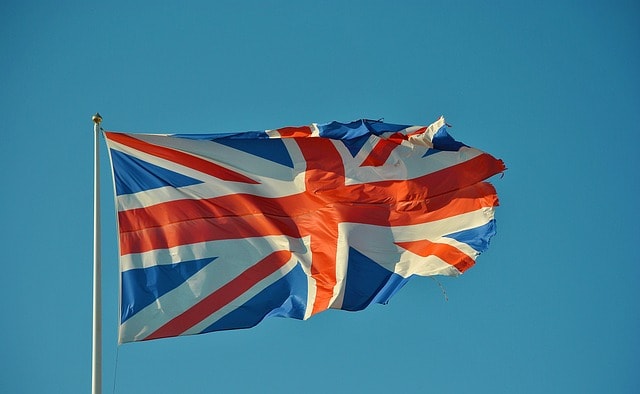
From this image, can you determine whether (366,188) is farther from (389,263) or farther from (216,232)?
(216,232)

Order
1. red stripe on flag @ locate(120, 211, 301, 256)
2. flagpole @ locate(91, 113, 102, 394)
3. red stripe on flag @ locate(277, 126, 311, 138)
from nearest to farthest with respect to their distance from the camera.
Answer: flagpole @ locate(91, 113, 102, 394), red stripe on flag @ locate(120, 211, 301, 256), red stripe on flag @ locate(277, 126, 311, 138)

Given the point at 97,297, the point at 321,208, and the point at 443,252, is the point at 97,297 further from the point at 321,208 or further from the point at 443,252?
the point at 443,252

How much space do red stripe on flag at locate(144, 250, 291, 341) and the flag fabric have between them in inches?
0.9

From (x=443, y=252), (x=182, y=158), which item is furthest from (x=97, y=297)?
(x=443, y=252)

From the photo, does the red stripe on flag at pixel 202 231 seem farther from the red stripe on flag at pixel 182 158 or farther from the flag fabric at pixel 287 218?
the red stripe on flag at pixel 182 158

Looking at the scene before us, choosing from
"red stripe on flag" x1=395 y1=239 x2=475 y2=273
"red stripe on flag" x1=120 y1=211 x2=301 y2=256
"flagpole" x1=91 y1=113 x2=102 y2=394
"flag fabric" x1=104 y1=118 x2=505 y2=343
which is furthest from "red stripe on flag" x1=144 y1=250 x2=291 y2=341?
"red stripe on flag" x1=395 y1=239 x2=475 y2=273

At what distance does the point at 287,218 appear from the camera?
23453mm

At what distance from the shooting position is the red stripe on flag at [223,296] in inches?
840

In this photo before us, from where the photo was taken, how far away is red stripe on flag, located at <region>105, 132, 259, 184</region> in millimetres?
22453

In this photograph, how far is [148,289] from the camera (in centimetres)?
2134

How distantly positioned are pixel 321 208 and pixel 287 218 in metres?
0.69

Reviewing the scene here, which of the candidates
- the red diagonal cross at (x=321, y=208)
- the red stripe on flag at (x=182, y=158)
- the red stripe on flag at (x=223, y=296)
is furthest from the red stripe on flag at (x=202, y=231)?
the red stripe on flag at (x=182, y=158)

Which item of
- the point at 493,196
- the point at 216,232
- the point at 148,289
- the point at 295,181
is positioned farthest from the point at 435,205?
the point at 148,289

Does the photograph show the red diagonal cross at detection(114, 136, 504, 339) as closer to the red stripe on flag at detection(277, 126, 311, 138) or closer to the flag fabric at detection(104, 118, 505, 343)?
the flag fabric at detection(104, 118, 505, 343)
